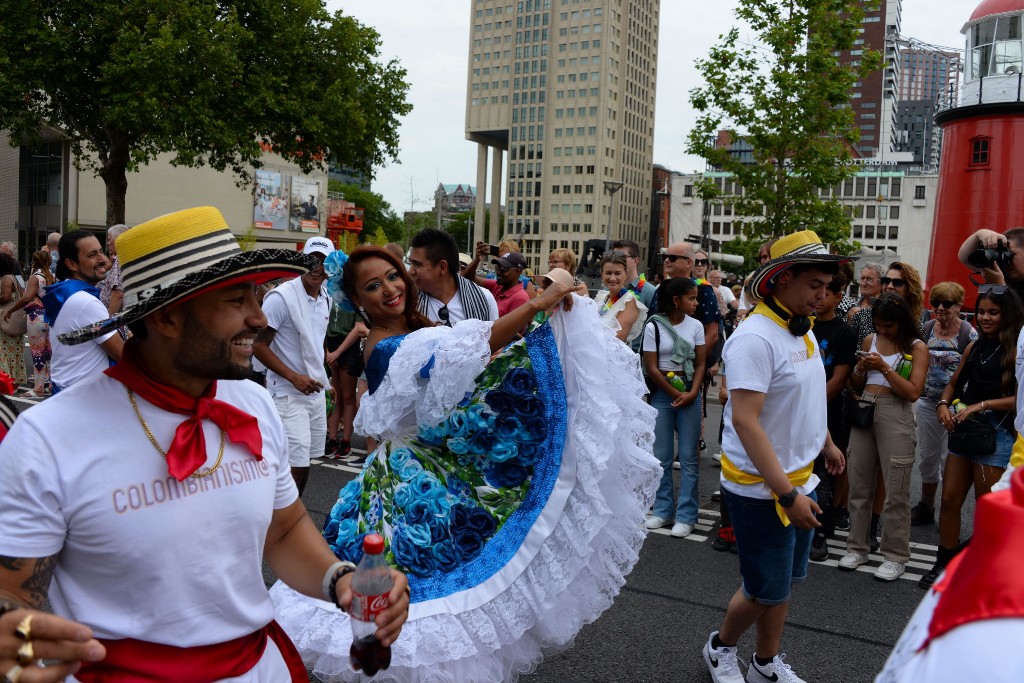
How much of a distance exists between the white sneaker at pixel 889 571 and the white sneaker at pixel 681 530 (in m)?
1.40

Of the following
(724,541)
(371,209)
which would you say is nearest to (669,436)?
(724,541)

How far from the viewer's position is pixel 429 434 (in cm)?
343

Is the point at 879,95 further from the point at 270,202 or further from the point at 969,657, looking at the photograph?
the point at 969,657

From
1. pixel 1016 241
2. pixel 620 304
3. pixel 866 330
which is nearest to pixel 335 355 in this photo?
pixel 620 304

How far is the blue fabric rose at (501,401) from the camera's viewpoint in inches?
137

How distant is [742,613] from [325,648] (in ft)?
6.44

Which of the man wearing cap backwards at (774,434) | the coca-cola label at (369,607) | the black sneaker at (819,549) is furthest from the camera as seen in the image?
the black sneaker at (819,549)

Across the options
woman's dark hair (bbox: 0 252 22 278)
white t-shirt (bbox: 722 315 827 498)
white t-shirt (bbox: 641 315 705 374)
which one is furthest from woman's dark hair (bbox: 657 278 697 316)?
woman's dark hair (bbox: 0 252 22 278)

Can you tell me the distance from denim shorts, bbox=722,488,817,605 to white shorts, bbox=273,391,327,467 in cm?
301

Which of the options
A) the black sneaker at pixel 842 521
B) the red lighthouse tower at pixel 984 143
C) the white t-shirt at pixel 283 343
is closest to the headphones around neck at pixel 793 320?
the white t-shirt at pixel 283 343

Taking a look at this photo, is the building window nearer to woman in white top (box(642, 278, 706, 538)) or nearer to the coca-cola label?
woman in white top (box(642, 278, 706, 538))

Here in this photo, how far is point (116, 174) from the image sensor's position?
2350 centimetres

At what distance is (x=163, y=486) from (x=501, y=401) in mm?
1755

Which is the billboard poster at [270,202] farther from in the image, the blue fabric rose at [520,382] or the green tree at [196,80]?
the blue fabric rose at [520,382]
